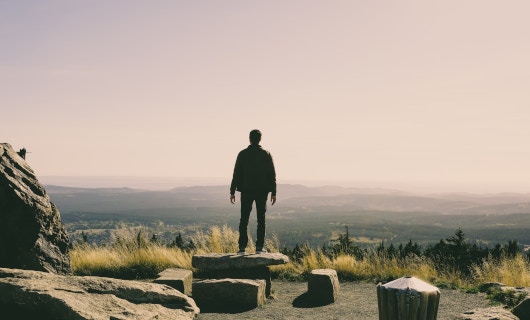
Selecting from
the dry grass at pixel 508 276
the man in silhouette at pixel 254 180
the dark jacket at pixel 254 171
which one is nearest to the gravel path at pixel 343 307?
the man in silhouette at pixel 254 180

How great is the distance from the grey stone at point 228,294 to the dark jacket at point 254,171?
82.1 inches

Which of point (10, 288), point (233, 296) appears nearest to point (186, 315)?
point (233, 296)

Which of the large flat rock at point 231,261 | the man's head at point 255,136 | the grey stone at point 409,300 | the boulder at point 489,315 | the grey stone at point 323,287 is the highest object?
the man's head at point 255,136

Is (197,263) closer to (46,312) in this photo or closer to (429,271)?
(46,312)

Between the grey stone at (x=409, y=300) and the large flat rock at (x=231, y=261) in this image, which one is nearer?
the grey stone at (x=409, y=300)

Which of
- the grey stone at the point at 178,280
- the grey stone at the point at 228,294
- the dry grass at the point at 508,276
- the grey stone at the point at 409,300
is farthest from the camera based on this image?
the dry grass at the point at 508,276

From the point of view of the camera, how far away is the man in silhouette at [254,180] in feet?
31.3

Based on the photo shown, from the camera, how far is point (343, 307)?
28.4 ft

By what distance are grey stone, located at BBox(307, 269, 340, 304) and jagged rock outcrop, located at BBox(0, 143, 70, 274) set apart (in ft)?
16.9

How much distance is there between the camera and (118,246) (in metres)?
12.6

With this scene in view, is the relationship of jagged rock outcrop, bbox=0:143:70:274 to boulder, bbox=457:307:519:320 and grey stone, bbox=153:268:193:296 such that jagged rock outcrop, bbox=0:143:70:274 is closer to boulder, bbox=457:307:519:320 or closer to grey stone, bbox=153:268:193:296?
grey stone, bbox=153:268:193:296

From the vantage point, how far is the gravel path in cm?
788

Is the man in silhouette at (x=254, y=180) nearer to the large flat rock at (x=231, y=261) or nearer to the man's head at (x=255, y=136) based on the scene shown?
the man's head at (x=255, y=136)

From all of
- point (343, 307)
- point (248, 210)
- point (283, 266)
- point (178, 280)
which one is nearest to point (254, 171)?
point (248, 210)
